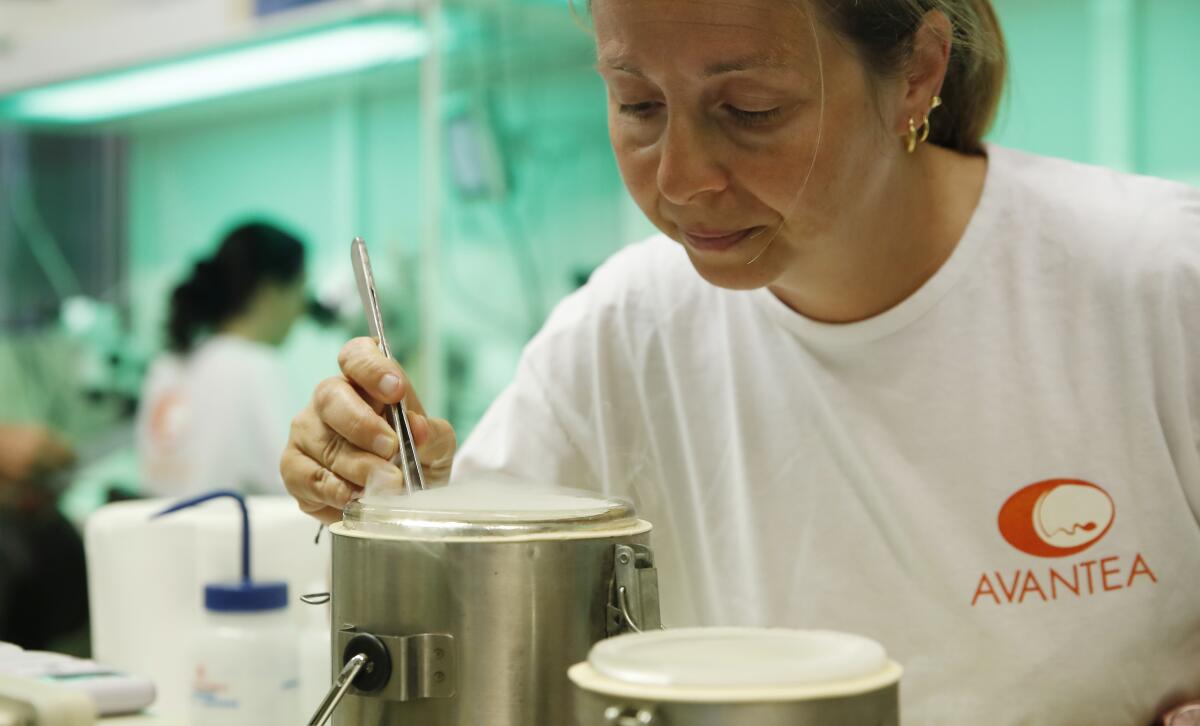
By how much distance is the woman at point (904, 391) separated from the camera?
103 centimetres

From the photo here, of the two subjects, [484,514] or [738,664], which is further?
[484,514]

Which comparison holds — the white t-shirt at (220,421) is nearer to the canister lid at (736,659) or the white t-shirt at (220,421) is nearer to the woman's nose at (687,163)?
the woman's nose at (687,163)

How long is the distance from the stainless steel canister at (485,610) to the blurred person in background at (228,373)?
2696mm

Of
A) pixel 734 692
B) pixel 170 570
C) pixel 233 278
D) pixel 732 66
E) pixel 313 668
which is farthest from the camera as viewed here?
pixel 233 278

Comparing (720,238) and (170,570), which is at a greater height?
(720,238)

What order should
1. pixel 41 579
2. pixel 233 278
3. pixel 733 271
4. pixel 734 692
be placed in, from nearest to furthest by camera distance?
pixel 734 692 → pixel 733 271 → pixel 41 579 → pixel 233 278

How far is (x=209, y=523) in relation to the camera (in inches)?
48.9

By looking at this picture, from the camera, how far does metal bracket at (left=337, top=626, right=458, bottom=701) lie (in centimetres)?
73

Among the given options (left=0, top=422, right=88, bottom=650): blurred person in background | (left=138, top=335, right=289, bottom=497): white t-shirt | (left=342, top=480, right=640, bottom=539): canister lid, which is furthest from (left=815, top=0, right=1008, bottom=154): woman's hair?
(left=138, top=335, right=289, bottom=497): white t-shirt

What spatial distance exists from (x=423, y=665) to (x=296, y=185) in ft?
10.9

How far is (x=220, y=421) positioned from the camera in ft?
10.9

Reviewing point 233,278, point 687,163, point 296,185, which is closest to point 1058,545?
point 687,163

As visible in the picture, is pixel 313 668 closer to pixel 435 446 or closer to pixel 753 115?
pixel 435 446

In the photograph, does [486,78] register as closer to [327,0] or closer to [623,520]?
[327,0]
